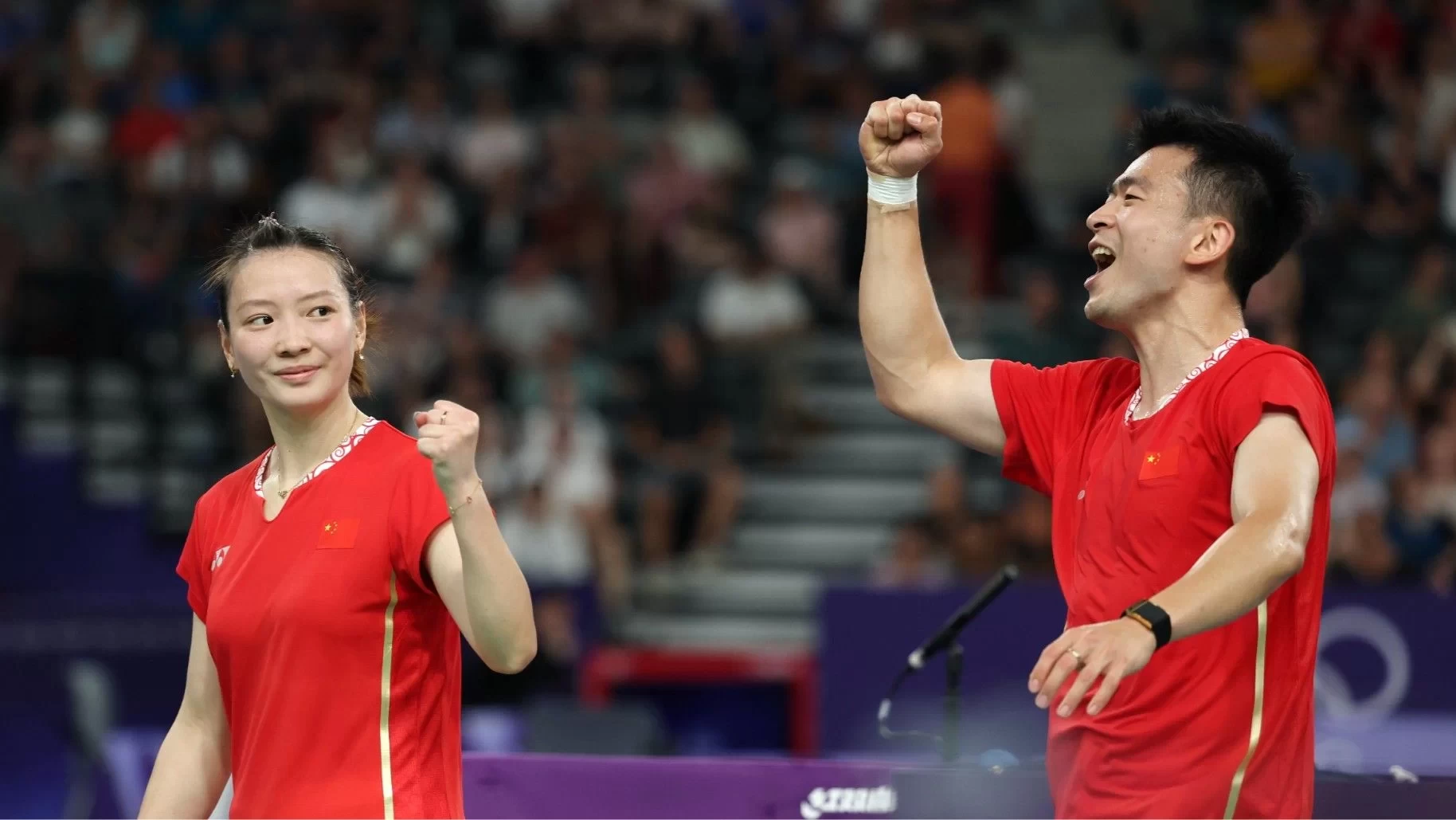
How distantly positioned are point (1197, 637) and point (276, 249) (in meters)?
1.92

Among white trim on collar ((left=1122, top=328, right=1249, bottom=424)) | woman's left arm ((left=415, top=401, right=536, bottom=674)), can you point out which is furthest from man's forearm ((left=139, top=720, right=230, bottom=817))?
white trim on collar ((left=1122, top=328, right=1249, bottom=424))

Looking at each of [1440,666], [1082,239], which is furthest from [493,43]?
[1440,666]

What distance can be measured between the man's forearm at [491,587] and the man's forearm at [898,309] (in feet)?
4.15

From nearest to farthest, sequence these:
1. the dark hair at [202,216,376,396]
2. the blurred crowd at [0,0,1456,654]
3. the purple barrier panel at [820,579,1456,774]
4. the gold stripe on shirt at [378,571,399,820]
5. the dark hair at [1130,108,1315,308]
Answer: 1. the gold stripe on shirt at [378,571,399,820]
2. the dark hair at [202,216,376,396]
3. the dark hair at [1130,108,1315,308]
4. the purple barrier panel at [820,579,1456,774]
5. the blurred crowd at [0,0,1456,654]

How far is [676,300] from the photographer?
41.5ft

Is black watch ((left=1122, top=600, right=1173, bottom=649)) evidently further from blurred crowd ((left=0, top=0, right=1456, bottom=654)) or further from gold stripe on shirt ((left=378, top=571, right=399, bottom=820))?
blurred crowd ((left=0, top=0, right=1456, bottom=654))

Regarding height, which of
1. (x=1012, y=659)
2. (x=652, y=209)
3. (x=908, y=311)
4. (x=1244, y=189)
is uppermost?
(x=652, y=209)

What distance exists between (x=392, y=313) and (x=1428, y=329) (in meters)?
6.22

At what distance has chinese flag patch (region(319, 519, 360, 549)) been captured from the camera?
3.57m

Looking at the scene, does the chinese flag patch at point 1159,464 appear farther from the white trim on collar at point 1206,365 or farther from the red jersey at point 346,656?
the red jersey at point 346,656

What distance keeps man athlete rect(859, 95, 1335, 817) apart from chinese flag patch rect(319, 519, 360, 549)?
1.31 meters

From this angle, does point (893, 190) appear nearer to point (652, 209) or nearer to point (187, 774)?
point (187, 774)

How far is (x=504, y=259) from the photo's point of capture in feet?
43.0

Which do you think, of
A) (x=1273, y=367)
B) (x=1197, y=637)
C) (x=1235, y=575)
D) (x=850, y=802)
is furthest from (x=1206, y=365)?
(x=850, y=802)
